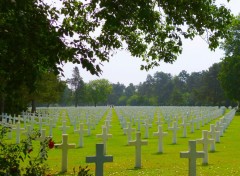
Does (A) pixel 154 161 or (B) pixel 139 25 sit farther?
(A) pixel 154 161

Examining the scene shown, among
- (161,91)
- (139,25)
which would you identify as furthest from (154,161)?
(161,91)

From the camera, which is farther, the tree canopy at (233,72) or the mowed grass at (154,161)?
the tree canopy at (233,72)

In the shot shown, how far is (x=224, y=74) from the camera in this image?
2309 inches

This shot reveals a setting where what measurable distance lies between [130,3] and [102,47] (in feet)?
6.83

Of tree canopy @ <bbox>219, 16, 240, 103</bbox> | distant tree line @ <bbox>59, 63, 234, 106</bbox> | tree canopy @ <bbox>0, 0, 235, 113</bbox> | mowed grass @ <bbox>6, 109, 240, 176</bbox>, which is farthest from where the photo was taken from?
distant tree line @ <bbox>59, 63, 234, 106</bbox>

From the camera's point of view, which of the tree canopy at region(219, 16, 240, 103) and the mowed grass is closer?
the mowed grass

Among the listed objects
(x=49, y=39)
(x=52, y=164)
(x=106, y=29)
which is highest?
(x=106, y=29)

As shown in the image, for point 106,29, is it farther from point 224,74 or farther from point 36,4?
point 224,74

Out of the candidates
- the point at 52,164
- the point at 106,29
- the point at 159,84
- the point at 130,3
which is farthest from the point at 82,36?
the point at 159,84

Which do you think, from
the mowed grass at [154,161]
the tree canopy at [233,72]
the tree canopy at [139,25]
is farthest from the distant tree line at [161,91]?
the tree canopy at [139,25]

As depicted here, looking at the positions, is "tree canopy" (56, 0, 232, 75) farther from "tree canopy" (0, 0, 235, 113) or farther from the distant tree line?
the distant tree line

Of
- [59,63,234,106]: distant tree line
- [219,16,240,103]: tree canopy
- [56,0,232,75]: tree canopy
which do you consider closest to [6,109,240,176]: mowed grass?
[56,0,232,75]: tree canopy

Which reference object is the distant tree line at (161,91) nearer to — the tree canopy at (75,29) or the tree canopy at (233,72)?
the tree canopy at (233,72)

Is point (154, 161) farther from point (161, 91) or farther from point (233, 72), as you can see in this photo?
point (161, 91)
